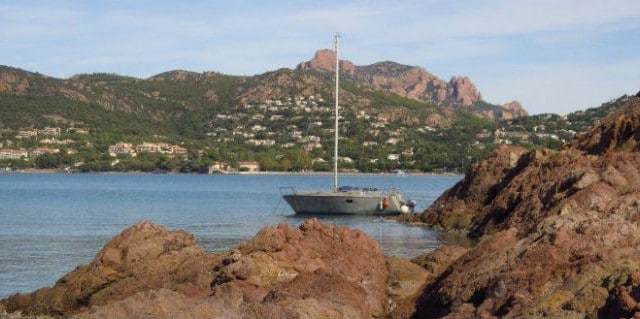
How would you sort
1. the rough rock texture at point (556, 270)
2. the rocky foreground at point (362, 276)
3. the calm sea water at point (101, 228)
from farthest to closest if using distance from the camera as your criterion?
the calm sea water at point (101, 228)
the rocky foreground at point (362, 276)
the rough rock texture at point (556, 270)

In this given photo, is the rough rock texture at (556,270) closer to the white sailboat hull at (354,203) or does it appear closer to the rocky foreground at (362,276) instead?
the rocky foreground at (362,276)

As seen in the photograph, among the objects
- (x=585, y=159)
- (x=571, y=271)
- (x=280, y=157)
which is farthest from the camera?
(x=280, y=157)

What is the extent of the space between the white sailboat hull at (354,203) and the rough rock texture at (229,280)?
3283 centimetres

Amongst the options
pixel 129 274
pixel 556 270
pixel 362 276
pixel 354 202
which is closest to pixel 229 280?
pixel 362 276

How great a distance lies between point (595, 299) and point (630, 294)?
632mm

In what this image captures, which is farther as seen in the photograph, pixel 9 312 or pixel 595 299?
pixel 9 312

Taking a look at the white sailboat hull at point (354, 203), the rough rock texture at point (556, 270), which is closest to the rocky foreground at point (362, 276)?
the rough rock texture at point (556, 270)

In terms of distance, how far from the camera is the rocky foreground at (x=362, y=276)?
44.0 feet

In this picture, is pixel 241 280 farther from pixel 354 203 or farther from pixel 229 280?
pixel 354 203

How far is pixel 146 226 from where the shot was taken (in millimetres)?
19953

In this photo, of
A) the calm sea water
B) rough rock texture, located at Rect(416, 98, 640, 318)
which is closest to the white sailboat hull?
the calm sea water

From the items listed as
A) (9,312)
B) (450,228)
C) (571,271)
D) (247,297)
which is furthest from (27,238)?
(571,271)

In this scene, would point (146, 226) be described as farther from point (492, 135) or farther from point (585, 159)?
point (492, 135)

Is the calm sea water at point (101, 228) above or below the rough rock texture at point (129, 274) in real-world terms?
below
